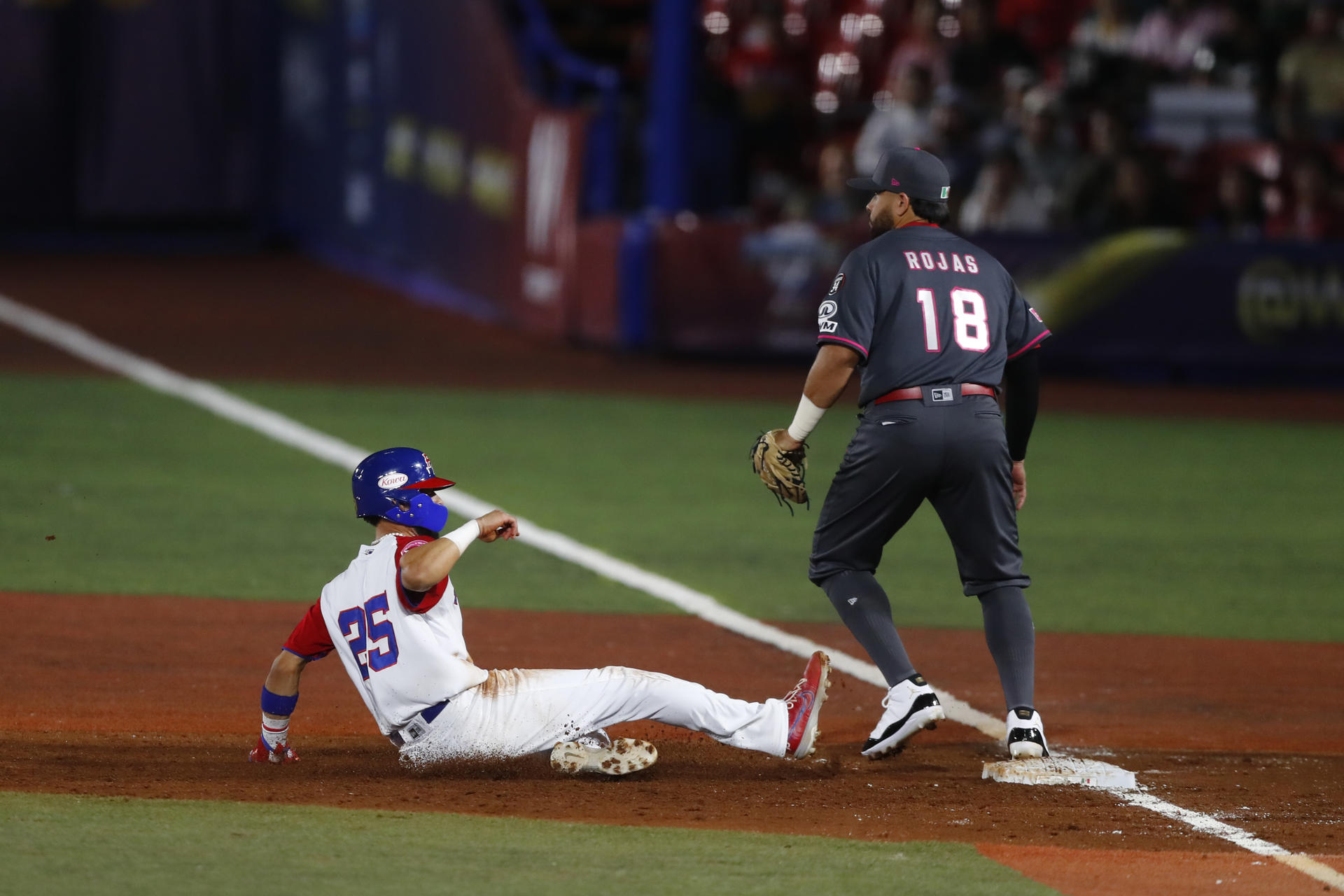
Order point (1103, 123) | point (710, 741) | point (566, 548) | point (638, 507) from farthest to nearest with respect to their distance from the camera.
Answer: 1. point (1103, 123)
2. point (638, 507)
3. point (566, 548)
4. point (710, 741)

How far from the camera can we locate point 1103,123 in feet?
49.6

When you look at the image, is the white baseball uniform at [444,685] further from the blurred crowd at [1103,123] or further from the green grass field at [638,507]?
the blurred crowd at [1103,123]

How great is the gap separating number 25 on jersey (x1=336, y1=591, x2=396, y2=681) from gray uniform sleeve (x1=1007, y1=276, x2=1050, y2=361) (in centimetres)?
205

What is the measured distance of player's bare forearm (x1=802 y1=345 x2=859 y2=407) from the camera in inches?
224

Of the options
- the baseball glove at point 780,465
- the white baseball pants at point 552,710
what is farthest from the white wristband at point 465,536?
the baseball glove at point 780,465

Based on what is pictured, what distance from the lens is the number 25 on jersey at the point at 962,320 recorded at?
577cm

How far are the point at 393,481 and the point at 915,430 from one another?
4.98 ft

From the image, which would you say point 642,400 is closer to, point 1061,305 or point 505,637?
point 1061,305

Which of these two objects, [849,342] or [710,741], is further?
[710,741]

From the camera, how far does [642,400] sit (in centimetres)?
1441

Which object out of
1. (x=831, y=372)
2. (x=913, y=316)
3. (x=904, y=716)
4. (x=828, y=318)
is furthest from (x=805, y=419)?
(x=904, y=716)

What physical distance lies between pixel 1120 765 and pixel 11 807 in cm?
313

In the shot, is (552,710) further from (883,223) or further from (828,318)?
(883,223)

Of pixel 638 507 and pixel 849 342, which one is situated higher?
pixel 849 342
